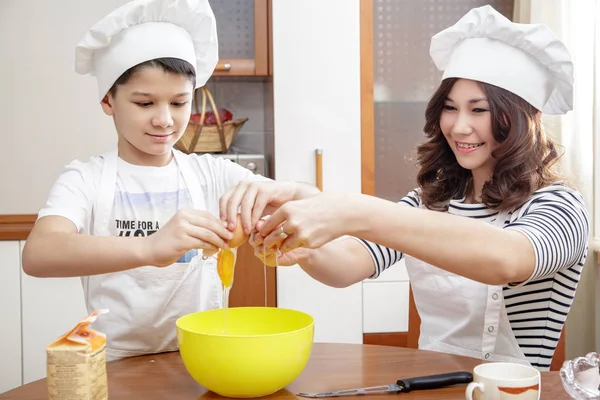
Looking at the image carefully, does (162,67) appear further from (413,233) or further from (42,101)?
(42,101)

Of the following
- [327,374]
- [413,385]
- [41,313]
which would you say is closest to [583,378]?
[413,385]

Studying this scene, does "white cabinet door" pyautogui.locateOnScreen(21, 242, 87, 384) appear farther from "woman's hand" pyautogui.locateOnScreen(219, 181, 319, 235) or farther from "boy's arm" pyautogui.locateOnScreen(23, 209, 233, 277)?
"woman's hand" pyautogui.locateOnScreen(219, 181, 319, 235)

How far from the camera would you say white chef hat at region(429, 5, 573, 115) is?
1407mm

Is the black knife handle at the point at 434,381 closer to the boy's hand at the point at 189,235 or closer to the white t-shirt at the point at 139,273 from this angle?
the boy's hand at the point at 189,235

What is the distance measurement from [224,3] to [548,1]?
1.16 metres

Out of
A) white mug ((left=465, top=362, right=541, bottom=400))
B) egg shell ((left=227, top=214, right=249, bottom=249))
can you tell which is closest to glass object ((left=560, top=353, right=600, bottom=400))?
white mug ((left=465, top=362, right=541, bottom=400))

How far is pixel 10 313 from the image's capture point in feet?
8.16

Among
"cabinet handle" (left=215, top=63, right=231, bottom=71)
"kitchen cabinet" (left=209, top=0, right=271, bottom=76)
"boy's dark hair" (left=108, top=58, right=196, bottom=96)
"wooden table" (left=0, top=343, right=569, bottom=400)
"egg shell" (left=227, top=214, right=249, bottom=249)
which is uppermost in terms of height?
"kitchen cabinet" (left=209, top=0, right=271, bottom=76)

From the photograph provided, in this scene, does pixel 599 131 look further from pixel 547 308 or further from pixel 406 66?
pixel 547 308

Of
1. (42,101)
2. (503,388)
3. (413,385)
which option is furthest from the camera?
(42,101)

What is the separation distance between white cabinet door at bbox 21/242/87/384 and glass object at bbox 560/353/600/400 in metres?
1.91

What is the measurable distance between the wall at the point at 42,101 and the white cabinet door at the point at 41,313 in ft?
0.88

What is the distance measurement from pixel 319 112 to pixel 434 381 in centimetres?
163

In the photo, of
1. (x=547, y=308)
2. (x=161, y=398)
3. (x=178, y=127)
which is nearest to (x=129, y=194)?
(x=178, y=127)
